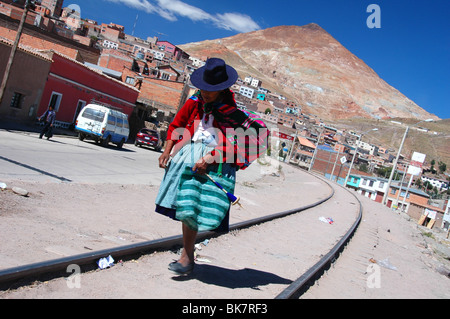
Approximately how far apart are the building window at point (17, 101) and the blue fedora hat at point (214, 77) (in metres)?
22.9

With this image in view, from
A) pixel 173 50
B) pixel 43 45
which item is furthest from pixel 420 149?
pixel 43 45

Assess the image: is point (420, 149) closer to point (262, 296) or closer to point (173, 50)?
point (173, 50)

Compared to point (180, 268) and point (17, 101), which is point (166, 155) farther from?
point (17, 101)

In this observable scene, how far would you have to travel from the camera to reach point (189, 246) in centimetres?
442

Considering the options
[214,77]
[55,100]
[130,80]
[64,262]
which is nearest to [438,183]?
[130,80]

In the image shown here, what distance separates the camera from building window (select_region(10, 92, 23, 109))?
24.0 metres

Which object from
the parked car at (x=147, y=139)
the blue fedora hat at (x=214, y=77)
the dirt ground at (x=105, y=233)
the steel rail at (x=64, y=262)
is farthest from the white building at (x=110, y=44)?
the blue fedora hat at (x=214, y=77)

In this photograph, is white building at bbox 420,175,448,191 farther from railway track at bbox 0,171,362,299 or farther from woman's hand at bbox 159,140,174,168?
woman's hand at bbox 159,140,174,168

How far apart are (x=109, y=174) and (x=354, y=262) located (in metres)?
8.03

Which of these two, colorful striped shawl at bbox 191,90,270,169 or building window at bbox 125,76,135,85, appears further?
building window at bbox 125,76,135,85

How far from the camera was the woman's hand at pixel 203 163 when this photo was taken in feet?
12.9

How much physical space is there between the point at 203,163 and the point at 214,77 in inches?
35.2

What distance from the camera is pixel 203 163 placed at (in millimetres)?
3943

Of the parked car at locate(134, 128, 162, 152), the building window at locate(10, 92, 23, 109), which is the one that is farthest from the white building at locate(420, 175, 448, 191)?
the building window at locate(10, 92, 23, 109)
